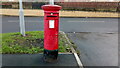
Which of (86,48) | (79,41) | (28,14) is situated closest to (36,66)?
(86,48)

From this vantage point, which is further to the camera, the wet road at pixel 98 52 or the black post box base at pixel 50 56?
the wet road at pixel 98 52

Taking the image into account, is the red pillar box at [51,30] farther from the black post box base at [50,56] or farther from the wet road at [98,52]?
the wet road at [98,52]

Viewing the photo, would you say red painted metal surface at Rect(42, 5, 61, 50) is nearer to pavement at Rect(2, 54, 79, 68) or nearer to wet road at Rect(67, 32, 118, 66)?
pavement at Rect(2, 54, 79, 68)

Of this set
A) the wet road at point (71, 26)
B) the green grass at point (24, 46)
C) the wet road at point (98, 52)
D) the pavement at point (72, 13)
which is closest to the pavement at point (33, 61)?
the green grass at point (24, 46)

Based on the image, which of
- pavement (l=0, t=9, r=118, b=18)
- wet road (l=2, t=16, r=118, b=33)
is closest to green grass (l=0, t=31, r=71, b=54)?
wet road (l=2, t=16, r=118, b=33)

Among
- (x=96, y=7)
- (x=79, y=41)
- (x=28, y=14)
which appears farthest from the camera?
(x=96, y=7)

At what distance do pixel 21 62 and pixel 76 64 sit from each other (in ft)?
4.89

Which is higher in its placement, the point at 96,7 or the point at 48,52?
the point at 96,7

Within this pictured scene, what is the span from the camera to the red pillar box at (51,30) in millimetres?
4271

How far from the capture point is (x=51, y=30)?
442 centimetres

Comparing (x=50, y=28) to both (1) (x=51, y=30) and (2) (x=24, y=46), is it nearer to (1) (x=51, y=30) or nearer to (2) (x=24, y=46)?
(1) (x=51, y=30)

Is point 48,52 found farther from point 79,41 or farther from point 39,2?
point 39,2

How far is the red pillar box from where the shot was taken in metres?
4.27

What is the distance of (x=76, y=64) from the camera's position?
4.39 metres
